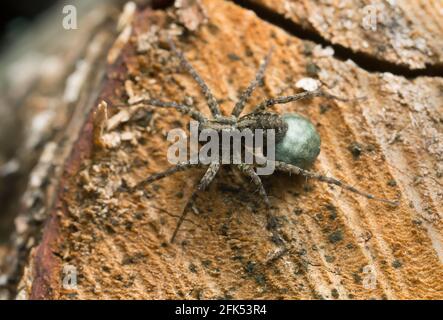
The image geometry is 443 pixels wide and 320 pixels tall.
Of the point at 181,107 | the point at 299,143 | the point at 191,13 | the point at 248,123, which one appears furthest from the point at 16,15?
the point at 299,143

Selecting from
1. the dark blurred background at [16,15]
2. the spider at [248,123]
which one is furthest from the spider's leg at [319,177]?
the dark blurred background at [16,15]

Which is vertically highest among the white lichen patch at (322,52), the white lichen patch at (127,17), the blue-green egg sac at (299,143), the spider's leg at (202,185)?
the white lichen patch at (127,17)

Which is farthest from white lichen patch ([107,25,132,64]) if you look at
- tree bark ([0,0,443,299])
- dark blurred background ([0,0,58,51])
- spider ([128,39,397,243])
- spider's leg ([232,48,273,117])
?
dark blurred background ([0,0,58,51])

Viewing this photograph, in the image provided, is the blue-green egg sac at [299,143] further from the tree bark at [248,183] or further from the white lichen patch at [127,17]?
the white lichen patch at [127,17]

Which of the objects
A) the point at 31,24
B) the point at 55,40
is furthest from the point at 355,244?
the point at 31,24

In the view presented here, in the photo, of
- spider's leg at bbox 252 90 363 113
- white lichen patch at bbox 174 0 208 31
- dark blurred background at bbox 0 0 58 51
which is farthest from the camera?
dark blurred background at bbox 0 0 58 51

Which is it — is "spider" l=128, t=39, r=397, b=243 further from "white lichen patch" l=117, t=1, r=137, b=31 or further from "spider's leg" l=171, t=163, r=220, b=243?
"white lichen patch" l=117, t=1, r=137, b=31
